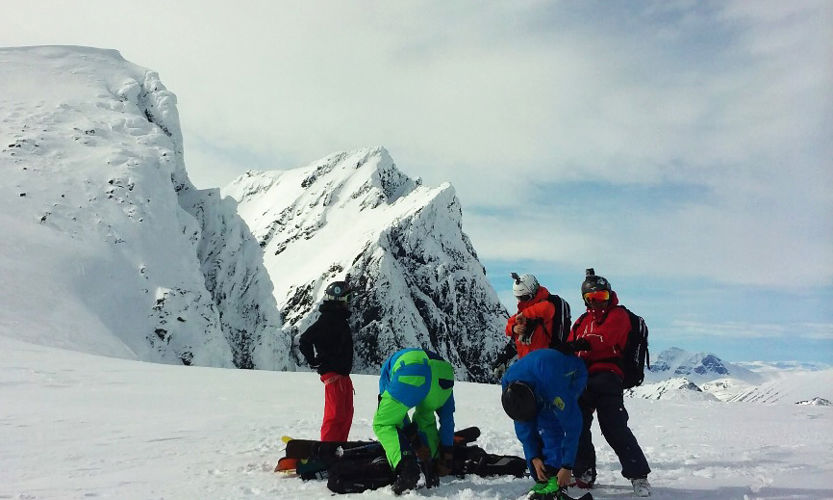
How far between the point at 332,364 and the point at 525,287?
97.3 inches

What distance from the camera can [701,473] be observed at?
6250 mm

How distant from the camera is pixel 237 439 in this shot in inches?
304

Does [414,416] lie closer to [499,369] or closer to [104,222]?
[499,369]

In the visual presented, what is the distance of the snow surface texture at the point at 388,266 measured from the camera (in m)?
112

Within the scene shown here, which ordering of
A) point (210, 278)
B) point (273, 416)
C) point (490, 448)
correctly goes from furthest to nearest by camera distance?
point (210, 278), point (273, 416), point (490, 448)

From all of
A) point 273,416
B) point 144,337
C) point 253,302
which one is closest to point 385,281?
point 253,302

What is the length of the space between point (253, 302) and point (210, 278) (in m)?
4.52

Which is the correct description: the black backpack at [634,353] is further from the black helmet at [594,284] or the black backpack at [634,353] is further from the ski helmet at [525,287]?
the ski helmet at [525,287]

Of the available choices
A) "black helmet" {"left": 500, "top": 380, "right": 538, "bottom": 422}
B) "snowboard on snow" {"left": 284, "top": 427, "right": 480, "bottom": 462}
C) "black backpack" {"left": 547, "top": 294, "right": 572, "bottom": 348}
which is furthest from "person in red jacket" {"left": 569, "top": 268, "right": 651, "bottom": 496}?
"snowboard on snow" {"left": 284, "top": 427, "right": 480, "bottom": 462}

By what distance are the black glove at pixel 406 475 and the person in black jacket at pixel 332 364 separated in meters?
1.65

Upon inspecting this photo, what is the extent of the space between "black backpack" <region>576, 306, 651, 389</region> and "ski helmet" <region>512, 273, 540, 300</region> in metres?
0.95

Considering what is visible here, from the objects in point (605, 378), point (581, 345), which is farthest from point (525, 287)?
point (605, 378)

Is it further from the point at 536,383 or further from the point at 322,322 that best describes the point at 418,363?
the point at 322,322

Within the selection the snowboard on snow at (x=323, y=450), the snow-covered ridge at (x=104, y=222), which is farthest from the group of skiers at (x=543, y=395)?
the snow-covered ridge at (x=104, y=222)
